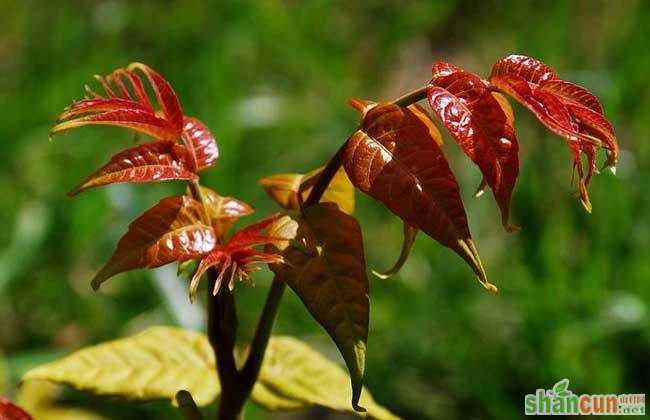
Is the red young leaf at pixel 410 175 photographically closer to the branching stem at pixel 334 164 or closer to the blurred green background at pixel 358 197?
the branching stem at pixel 334 164

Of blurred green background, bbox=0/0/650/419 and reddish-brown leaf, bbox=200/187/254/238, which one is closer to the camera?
reddish-brown leaf, bbox=200/187/254/238

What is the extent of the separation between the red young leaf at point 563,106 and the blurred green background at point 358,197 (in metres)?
1.25

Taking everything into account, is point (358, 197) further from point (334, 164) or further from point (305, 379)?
point (334, 164)

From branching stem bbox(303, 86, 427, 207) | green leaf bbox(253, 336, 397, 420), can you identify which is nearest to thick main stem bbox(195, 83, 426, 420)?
branching stem bbox(303, 86, 427, 207)

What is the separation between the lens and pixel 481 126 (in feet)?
1.96

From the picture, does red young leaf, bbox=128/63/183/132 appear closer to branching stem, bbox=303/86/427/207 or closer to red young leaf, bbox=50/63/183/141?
red young leaf, bbox=50/63/183/141

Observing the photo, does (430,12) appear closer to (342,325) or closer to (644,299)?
(644,299)

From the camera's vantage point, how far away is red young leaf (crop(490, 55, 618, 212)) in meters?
0.59

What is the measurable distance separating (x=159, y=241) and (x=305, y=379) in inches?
11.4

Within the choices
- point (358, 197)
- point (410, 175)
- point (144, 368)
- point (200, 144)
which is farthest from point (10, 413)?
point (358, 197)

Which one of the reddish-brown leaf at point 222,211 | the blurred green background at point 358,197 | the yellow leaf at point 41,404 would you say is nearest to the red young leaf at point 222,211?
the reddish-brown leaf at point 222,211

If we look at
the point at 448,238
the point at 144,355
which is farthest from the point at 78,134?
the point at 448,238

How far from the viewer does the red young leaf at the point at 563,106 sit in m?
0.59

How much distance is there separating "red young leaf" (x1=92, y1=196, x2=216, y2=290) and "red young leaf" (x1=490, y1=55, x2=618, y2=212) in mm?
225
